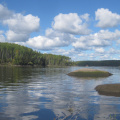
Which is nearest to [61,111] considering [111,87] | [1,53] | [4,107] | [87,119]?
[87,119]

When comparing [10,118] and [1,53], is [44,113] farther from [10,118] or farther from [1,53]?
[1,53]

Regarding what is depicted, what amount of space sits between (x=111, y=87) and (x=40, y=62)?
16744cm

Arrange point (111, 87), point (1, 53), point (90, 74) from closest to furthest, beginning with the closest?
point (111, 87) < point (90, 74) < point (1, 53)

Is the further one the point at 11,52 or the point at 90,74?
the point at 11,52

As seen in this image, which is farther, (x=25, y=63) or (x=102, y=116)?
(x=25, y=63)

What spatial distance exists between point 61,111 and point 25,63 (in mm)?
142911

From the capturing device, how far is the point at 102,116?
289 inches

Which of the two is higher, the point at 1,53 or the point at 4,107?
the point at 1,53

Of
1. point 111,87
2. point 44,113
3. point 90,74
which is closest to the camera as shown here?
point 44,113

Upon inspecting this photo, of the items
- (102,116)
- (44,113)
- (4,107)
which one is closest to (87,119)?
(102,116)

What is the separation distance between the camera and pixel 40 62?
179 metres

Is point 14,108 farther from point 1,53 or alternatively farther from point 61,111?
point 1,53

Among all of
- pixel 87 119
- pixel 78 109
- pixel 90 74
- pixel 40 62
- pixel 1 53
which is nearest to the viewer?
pixel 87 119

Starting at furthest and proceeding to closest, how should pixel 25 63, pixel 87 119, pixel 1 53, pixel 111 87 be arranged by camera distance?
pixel 1 53, pixel 25 63, pixel 111 87, pixel 87 119
